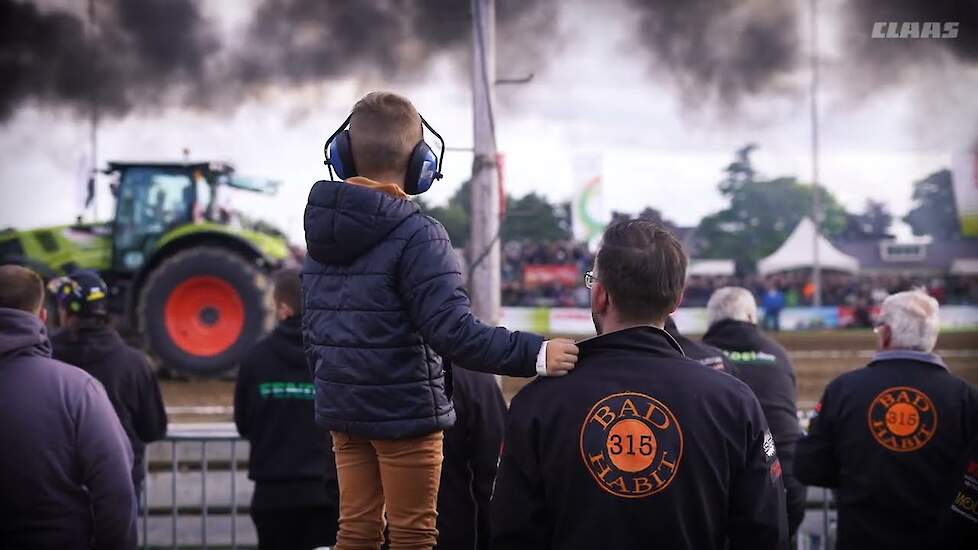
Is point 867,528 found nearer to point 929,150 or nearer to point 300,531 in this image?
point 300,531

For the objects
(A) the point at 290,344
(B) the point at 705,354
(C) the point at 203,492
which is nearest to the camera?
(B) the point at 705,354

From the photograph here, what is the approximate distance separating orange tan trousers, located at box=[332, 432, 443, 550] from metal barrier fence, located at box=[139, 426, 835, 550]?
9.15 ft

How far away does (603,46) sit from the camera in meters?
13.5

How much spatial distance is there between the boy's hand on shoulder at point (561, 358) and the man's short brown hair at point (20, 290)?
1635 mm

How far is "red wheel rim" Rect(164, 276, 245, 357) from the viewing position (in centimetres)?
934

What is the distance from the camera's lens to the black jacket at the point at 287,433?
381 centimetres

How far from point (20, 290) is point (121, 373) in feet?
4.29

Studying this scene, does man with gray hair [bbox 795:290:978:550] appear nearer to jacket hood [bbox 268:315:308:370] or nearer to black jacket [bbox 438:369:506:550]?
black jacket [bbox 438:369:506:550]

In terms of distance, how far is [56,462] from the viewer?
2.46 meters

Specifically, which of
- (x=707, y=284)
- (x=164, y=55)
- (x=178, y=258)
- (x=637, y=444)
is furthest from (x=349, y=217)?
(x=707, y=284)

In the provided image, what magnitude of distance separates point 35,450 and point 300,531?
1629mm

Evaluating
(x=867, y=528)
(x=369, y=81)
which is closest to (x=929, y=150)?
(x=369, y=81)

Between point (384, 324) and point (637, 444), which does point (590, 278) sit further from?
point (384, 324)

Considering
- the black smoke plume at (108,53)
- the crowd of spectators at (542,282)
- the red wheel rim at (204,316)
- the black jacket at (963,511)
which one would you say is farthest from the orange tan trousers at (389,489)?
the crowd of spectators at (542,282)
